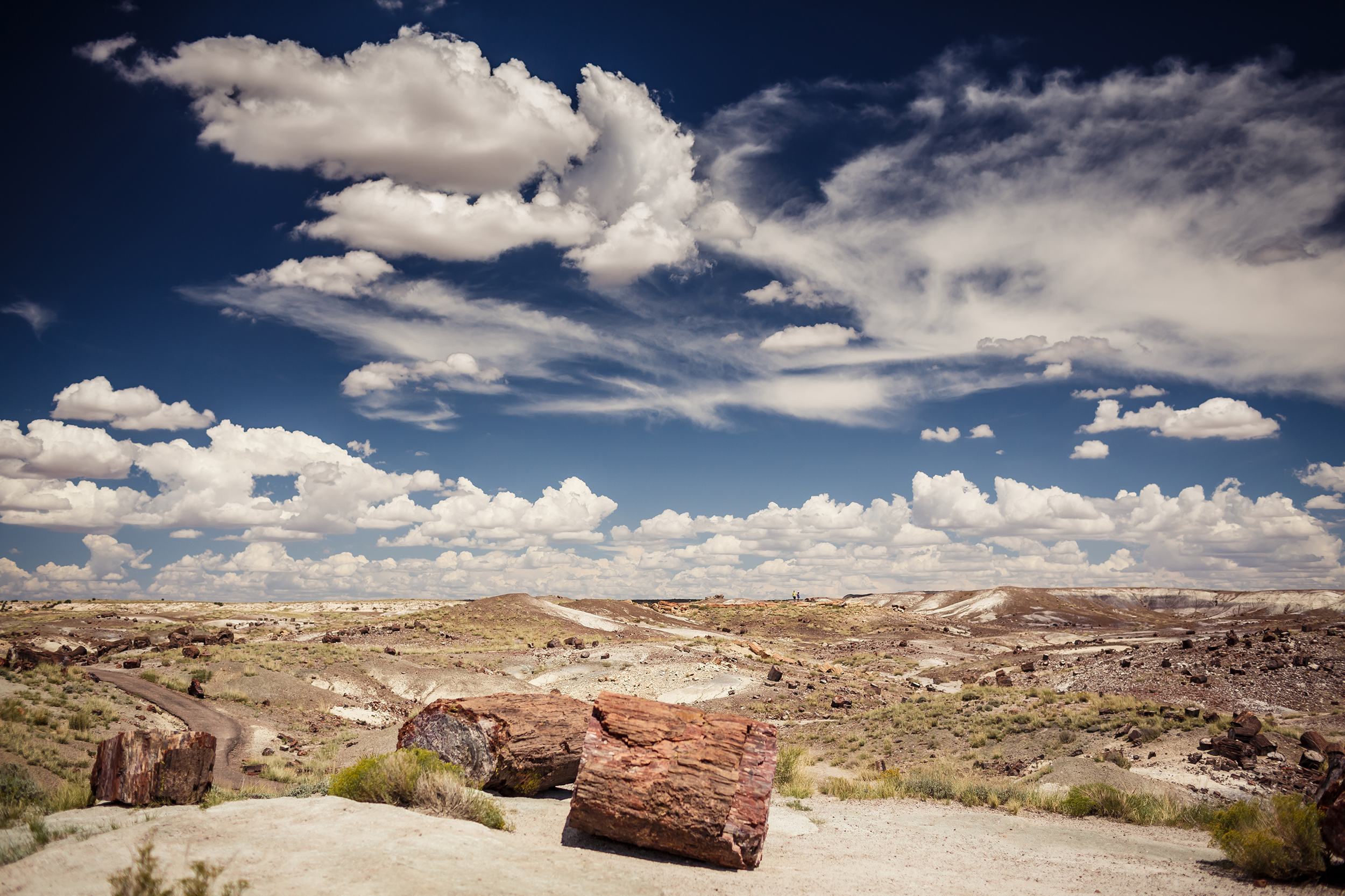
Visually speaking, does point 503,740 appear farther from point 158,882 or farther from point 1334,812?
point 1334,812

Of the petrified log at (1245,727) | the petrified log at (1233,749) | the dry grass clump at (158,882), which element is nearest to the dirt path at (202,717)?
the dry grass clump at (158,882)

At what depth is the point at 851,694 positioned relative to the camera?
111 ft

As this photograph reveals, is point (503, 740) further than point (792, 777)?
No

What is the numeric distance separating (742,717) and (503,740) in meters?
4.21

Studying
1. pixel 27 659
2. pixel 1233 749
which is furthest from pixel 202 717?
pixel 1233 749

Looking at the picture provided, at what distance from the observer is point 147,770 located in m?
8.79

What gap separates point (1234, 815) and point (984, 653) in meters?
57.4

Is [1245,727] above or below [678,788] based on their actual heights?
below

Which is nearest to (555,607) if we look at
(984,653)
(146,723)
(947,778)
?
(984,653)

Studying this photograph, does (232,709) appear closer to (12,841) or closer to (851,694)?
(12,841)

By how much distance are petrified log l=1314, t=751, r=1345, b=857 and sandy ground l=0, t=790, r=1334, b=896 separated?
24.4 inches

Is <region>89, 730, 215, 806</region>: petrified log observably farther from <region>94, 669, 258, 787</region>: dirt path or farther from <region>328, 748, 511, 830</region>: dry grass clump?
<region>94, 669, 258, 787</region>: dirt path

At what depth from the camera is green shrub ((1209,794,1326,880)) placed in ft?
27.5

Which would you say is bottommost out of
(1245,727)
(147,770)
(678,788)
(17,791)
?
(1245,727)
